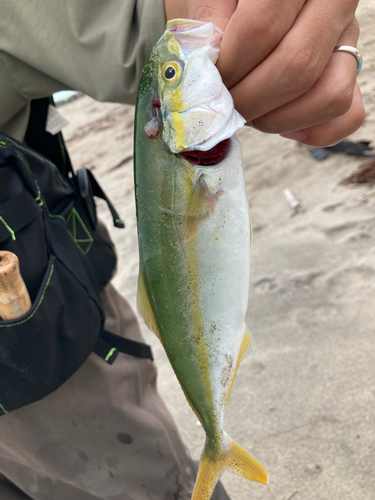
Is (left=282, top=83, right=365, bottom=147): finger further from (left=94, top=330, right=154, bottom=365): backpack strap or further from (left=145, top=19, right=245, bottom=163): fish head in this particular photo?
(left=94, top=330, right=154, bottom=365): backpack strap

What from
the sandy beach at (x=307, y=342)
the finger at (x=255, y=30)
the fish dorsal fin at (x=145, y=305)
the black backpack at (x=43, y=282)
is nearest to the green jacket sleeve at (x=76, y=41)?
the black backpack at (x=43, y=282)

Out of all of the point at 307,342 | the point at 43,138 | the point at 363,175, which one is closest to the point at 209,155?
the point at 43,138

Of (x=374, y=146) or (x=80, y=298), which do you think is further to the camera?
(x=374, y=146)

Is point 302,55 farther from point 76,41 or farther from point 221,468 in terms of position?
point 221,468

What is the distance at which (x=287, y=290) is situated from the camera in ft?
8.99

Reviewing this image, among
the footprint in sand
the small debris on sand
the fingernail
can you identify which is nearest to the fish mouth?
the fingernail

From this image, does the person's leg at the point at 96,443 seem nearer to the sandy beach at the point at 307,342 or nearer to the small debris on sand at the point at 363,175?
the sandy beach at the point at 307,342

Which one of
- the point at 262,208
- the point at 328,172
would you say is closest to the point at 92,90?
the point at 262,208

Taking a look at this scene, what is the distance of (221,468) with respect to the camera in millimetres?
1217

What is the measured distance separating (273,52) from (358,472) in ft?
5.77

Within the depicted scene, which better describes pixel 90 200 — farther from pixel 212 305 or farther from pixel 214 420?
pixel 214 420

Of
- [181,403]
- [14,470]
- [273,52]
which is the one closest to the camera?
[273,52]

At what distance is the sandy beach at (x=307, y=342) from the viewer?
1957mm

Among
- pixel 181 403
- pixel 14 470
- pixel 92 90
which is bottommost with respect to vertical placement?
pixel 181 403
